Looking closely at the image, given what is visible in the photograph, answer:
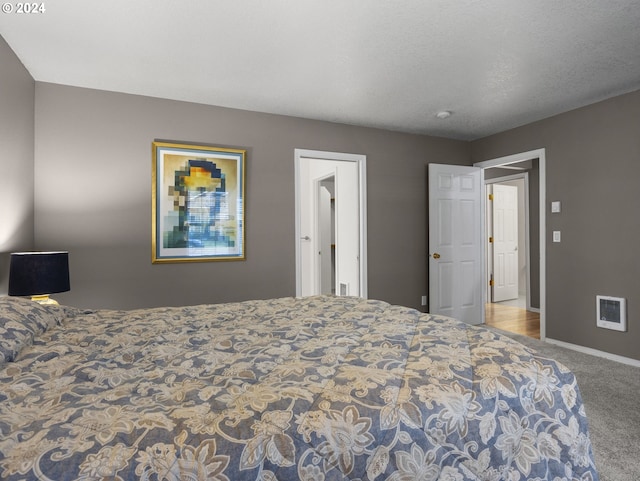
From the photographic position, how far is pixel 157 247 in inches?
135

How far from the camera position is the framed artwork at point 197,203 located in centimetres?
344

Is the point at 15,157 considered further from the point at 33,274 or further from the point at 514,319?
the point at 514,319

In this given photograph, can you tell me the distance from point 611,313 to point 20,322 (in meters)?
4.49

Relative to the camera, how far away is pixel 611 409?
2.49 meters

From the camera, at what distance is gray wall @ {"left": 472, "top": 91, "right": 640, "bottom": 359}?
3.39 m

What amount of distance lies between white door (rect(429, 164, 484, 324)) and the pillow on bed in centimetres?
395

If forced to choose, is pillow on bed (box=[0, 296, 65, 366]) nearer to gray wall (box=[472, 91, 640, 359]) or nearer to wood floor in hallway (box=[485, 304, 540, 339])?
gray wall (box=[472, 91, 640, 359])

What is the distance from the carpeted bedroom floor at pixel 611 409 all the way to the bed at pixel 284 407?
3.46 feet

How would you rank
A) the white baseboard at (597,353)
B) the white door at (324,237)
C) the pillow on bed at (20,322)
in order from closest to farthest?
the pillow on bed at (20,322) → the white baseboard at (597,353) → the white door at (324,237)

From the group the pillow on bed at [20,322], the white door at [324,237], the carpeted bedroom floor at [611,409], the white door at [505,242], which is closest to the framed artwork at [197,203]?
the pillow on bed at [20,322]

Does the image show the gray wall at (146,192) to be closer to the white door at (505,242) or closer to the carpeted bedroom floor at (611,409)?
the carpeted bedroom floor at (611,409)

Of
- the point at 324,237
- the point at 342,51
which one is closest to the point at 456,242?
the point at 324,237

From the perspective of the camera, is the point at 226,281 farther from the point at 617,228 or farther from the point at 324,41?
the point at 617,228

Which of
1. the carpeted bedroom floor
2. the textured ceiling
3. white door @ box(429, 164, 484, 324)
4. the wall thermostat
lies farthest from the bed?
white door @ box(429, 164, 484, 324)
